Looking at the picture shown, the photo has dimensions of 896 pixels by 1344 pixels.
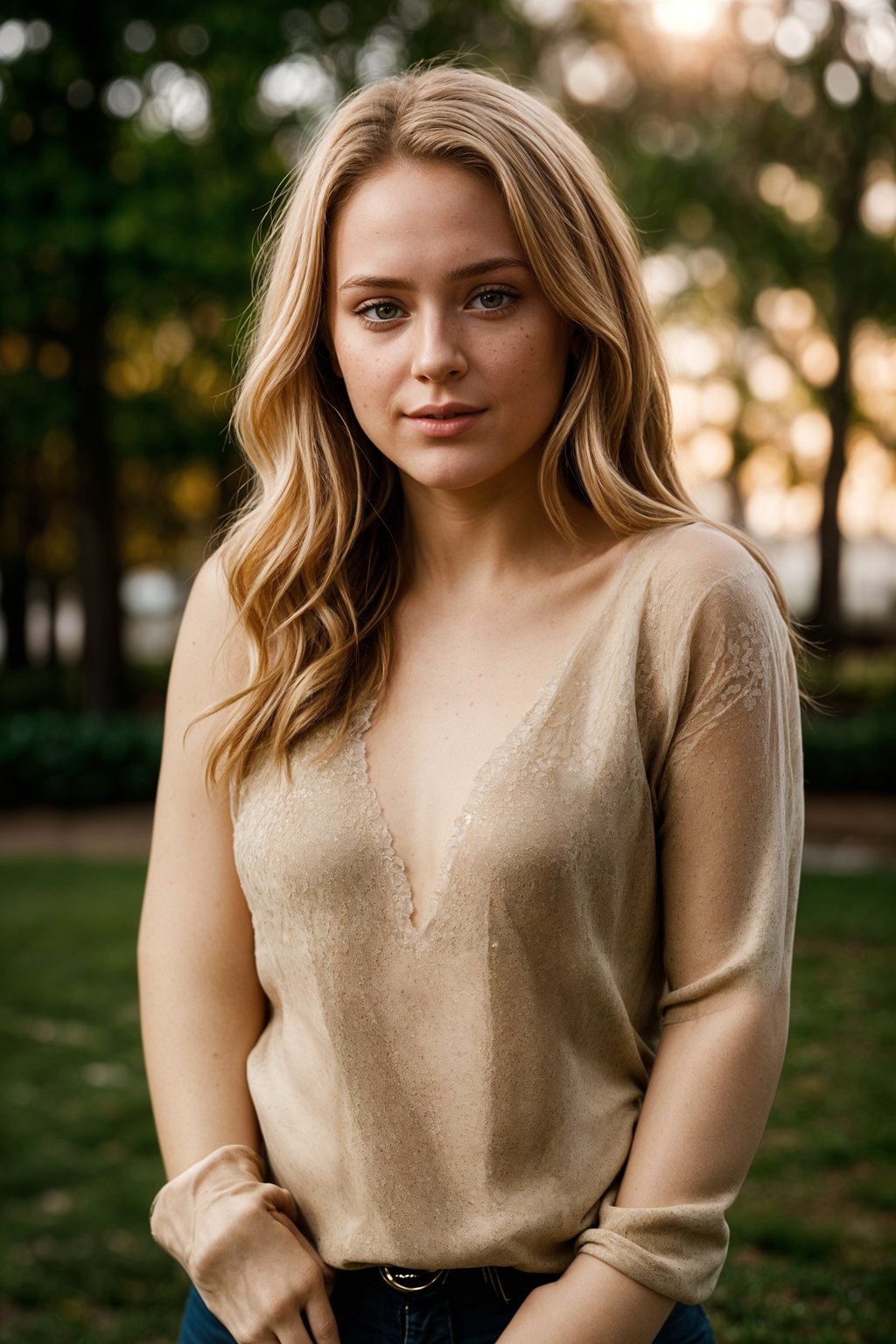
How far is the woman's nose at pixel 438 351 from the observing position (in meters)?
1.68

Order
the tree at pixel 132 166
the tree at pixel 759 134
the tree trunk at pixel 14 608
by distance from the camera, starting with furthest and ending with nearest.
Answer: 1. the tree trunk at pixel 14 608
2. the tree at pixel 759 134
3. the tree at pixel 132 166

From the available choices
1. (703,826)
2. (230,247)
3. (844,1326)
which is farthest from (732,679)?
(230,247)

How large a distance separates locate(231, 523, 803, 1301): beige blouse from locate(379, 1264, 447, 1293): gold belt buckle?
0.03 m

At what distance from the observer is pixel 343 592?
1935mm

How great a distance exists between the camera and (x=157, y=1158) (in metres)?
5.11

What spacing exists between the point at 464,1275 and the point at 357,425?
1210 mm

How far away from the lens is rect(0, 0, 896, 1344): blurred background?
454 cm

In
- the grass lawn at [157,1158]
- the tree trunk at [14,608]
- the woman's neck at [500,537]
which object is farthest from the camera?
the tree trunk at [14,608]

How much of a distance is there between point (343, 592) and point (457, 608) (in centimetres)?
17

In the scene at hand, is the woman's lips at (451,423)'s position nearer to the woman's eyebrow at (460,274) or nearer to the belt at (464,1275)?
the woman's eyebrow at (460,274)

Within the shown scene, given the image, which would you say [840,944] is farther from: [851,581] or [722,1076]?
[851,581]

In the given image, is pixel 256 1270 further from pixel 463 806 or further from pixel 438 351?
pixel 438 351

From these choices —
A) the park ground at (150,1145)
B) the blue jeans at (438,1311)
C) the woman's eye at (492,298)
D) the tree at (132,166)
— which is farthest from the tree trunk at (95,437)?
the blue jeans at (438,1311)

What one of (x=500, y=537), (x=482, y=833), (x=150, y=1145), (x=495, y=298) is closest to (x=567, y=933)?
(x=482, y=833)
